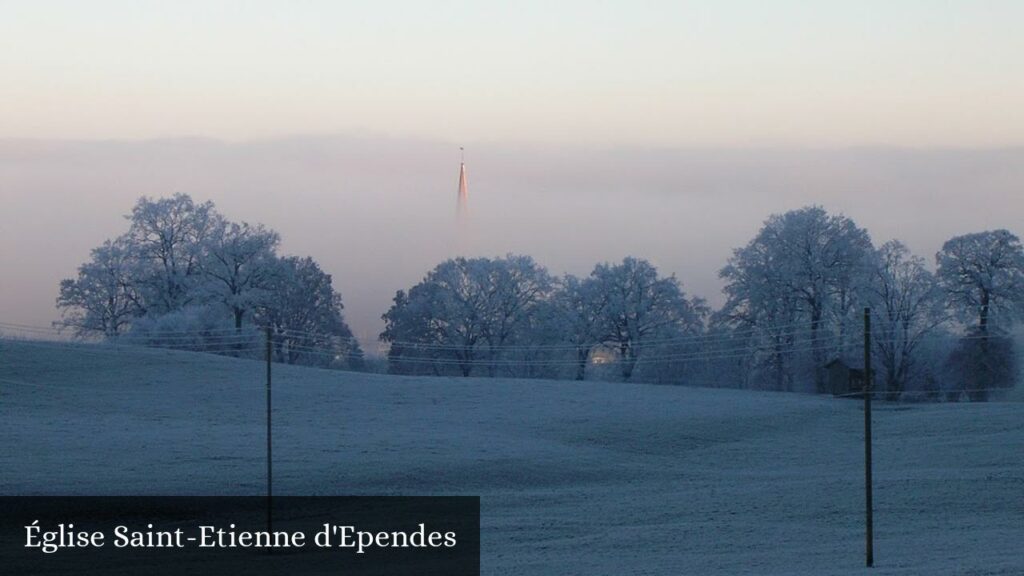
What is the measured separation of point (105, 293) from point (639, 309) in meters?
36.0

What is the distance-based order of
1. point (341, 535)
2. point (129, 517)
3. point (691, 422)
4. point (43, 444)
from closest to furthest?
point (341, 535) → point (129, 517) → point (43, 444) → point (691, 422)

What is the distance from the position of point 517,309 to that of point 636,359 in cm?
1148

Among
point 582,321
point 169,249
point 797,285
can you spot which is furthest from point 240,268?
point 797,285

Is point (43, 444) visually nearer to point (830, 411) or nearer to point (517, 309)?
point (830, 411)

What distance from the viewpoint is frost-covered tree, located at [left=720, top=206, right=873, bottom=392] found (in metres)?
83.1

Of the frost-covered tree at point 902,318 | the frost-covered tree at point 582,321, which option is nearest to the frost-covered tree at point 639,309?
the frost-covered tree at point 582,321

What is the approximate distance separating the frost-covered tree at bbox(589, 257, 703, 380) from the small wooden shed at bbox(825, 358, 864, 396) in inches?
676

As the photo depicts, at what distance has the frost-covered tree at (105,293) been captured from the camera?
87.4 m

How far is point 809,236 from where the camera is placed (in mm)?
86000

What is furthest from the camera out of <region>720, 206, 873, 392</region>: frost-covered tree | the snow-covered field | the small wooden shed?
<region>720, 206, 873, 392</region>: frost-covered tree

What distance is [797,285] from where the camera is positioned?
83875 millimetres

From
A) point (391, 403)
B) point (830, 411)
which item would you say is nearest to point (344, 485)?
point (391, 403)

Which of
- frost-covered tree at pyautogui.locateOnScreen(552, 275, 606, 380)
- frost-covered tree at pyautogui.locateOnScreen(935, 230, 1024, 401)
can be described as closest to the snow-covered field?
frost-covered tree at pyautogui.locateOnScreen(935, 230, 1024, 401)

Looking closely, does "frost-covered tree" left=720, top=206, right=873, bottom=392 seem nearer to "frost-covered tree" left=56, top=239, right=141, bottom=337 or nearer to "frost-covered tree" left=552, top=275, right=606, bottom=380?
"frost-covered tree" left=552, top=275, right=606, bottom=380
